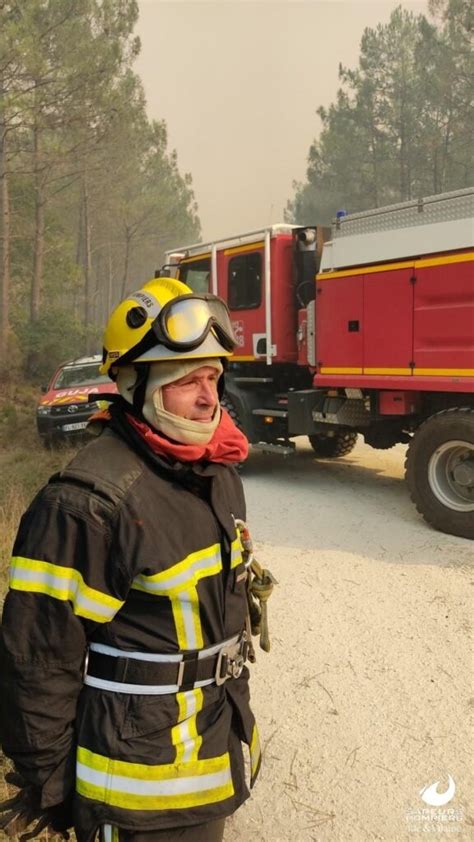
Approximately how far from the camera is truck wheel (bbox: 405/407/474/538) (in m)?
4.77

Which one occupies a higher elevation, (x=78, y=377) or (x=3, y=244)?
(x=3, y=244)

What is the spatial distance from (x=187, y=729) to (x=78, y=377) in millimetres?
9470

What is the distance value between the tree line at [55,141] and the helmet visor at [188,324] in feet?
48.6

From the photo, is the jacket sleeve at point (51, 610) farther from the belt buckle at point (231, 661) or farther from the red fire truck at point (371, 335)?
the red fire truck at point (371, 335)

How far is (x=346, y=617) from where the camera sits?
11.8ft

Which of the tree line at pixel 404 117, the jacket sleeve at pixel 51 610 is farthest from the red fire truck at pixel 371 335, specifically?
the tree line at pixel 404 117

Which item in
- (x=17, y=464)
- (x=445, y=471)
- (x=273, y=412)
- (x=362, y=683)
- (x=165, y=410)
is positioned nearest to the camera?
(x=165, y=410)

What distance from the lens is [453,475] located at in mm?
4941

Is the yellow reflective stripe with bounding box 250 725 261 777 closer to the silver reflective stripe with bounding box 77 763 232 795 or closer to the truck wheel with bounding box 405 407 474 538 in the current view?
the silver reflective stripe with bounding box 77 763 232 795

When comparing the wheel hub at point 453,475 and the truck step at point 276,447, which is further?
the truck step at point 276,447

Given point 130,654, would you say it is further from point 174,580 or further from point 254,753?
point 254,753

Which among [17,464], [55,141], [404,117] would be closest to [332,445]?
[17,464]

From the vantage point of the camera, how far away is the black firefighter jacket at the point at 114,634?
1.18 meters

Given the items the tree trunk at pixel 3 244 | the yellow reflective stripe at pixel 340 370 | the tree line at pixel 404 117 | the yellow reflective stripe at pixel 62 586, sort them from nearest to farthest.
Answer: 1. the yellow reflective stripe at pixel 62 586
2. the yellow reflective stripe at pixel 340 370
3. the tree trunk at pixel 3 244
4. the tree line at pixel 404 117
